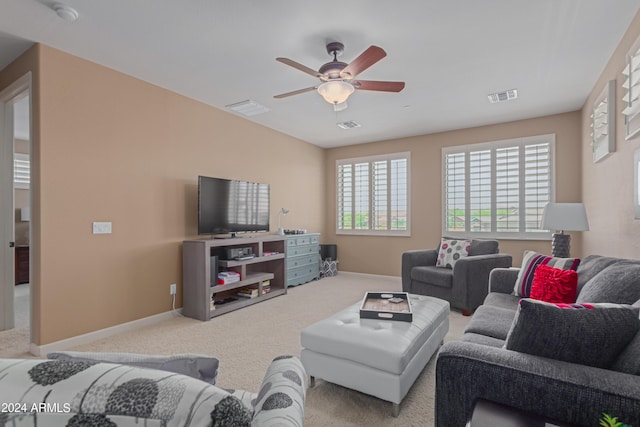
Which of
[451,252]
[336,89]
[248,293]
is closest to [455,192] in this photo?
[451,252]

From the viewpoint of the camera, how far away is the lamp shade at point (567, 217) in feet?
10.4

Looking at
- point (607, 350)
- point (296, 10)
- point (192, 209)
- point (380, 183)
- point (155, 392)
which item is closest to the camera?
point (155, 392)

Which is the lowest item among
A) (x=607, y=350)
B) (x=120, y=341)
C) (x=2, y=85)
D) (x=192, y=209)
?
(x=120, y=341)

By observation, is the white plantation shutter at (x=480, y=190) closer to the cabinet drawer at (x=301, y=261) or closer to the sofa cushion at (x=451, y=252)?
the sofa cushion at (x=451, y=252)

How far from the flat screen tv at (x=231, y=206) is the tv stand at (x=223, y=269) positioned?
223 mm

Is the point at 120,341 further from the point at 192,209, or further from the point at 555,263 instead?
the point at 555,263

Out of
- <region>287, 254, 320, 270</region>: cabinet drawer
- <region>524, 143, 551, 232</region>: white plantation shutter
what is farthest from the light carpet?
<region>524, 143, 551, 232</region>: white plantation shutter

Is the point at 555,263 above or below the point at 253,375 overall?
above

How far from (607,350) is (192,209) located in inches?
154

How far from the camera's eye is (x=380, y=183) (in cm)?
596

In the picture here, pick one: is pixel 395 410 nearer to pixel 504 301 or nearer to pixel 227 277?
pixel 504 301

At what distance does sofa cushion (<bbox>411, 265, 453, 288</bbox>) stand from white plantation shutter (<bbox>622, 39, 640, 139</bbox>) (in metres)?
2.14

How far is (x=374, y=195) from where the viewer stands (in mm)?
6031

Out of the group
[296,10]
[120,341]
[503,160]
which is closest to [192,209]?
[120,341]
